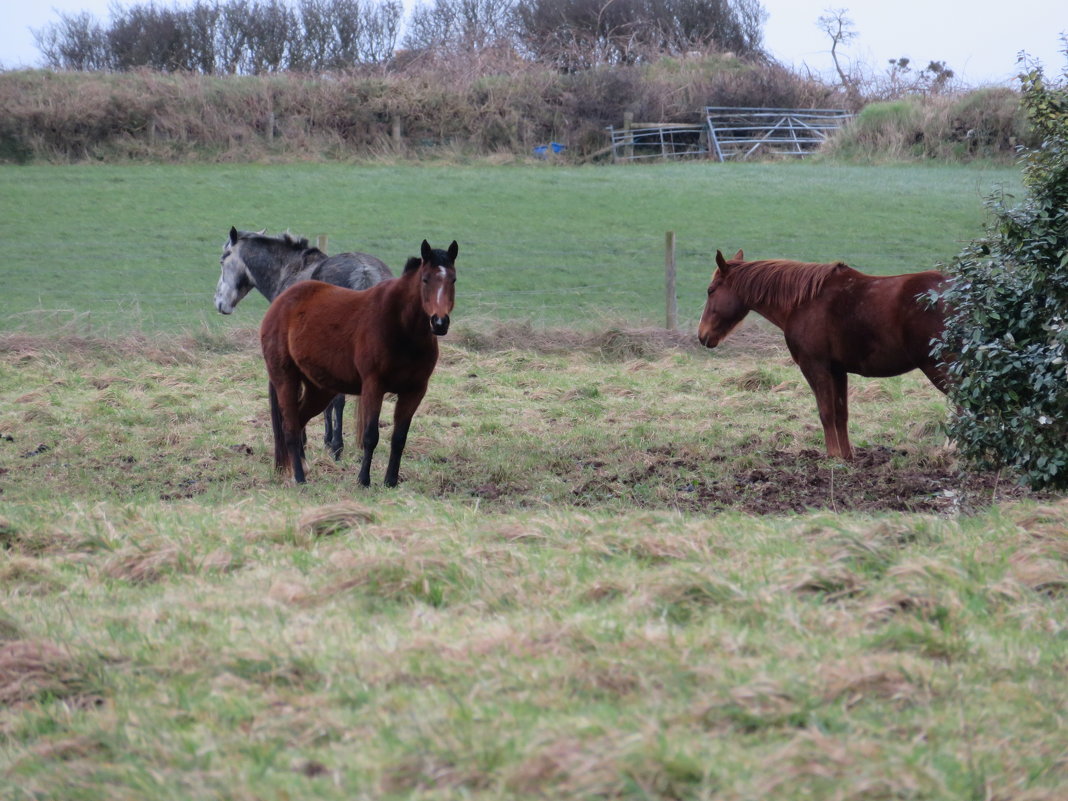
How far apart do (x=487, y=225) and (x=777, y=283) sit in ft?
52.2

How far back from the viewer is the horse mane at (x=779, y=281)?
8945mm

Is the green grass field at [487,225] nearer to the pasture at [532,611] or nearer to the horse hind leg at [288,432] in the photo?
the pasture at [532,611]

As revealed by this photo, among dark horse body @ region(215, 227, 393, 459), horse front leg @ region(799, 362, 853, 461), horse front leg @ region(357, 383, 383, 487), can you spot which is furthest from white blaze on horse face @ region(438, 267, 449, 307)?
horse front leg @ region(799, 362, 853, 461)

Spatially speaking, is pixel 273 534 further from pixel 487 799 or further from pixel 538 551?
pixel 487 799

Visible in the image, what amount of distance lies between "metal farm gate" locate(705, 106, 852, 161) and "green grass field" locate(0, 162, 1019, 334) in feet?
15.1

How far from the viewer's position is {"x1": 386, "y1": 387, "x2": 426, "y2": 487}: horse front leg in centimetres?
781

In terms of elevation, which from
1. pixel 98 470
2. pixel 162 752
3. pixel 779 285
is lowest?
pixel 98 470

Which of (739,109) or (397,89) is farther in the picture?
(739,109)

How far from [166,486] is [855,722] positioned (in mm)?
6110

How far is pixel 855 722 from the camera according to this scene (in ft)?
9.75

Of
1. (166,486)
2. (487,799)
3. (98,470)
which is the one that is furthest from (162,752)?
(98,470)

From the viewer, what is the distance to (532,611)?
398 cm

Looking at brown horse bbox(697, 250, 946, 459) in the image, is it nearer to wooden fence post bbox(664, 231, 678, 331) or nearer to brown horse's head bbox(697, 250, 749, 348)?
brown horse's head bbox(697, 250, 749, 348)

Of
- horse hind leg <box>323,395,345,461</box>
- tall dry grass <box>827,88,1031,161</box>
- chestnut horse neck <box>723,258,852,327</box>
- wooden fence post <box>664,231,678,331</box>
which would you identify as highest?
tall dry grass <box>827,88,1031,161</box>
